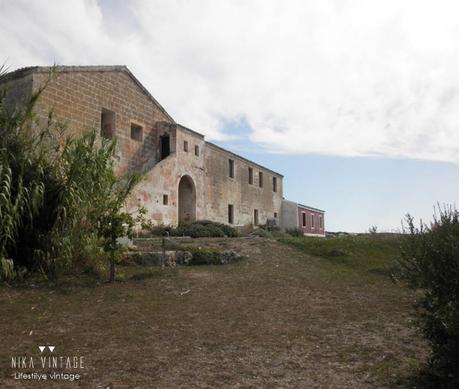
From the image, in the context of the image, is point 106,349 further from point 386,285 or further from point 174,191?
point 174,191

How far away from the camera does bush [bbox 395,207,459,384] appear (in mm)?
3361

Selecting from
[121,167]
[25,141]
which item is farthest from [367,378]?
[121,167]

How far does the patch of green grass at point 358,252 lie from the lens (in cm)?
1099

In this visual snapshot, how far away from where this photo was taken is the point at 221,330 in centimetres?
532

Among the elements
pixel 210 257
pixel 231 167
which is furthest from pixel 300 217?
pixel 210 257

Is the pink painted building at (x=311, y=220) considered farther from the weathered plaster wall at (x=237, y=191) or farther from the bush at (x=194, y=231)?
the bush at (x=194, y=231)

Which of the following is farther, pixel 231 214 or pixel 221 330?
pixel 231 214

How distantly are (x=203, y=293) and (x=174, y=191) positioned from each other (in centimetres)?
1241

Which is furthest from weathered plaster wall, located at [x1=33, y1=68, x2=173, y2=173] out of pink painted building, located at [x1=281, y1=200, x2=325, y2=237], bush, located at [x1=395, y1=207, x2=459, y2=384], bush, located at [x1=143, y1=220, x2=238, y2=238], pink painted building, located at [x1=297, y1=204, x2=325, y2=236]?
pink painted building, located at [x1=297, y1=204, x2=325, y2=236]

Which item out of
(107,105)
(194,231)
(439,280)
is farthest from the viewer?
(194,231)

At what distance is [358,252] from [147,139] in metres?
11.1

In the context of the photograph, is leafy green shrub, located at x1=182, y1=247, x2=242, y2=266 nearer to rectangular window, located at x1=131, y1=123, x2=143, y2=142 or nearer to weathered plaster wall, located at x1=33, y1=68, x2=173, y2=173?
weathered plaster wall, located at x1=33, y1=68, x2=173, y2=173

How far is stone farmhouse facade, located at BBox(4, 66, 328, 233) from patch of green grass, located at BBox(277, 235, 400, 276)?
6.91 m

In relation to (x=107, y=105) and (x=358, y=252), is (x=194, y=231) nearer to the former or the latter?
(x=107, y=105)
